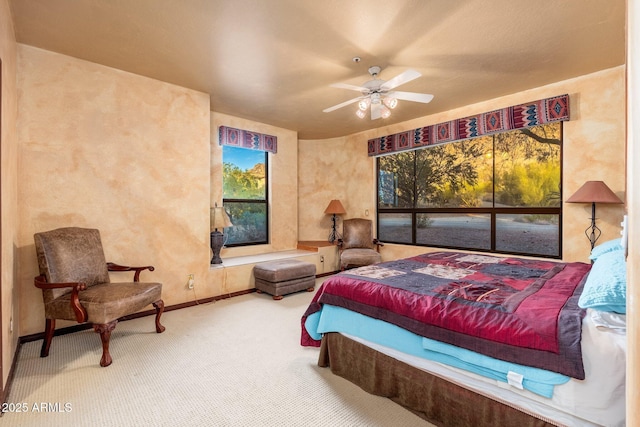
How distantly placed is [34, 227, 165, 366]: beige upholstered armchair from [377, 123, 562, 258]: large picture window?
4.03 metres

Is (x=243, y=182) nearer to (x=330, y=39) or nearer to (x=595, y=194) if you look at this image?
(x=330, y=39)

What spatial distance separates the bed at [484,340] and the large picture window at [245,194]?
298cm

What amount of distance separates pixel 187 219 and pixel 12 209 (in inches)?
62.7

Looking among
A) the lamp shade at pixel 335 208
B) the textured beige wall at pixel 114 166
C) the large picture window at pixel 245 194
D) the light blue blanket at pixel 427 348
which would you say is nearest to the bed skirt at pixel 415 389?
the light blue blanket at pixel 427 348

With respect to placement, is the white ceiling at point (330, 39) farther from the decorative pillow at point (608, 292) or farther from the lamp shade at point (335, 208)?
the lamp shade at point (335, 208)

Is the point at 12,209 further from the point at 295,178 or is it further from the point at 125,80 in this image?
the point at 295,178

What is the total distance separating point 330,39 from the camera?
2615 millimetres

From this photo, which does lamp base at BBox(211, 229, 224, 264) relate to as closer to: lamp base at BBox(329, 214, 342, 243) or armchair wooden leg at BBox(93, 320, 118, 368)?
armchair wooden leg at BBox(93, 320, 118, 368)

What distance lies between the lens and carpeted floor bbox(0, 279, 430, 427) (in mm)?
1785

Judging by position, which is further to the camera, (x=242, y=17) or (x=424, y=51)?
(x=424, y=51)

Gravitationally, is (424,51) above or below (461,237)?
above

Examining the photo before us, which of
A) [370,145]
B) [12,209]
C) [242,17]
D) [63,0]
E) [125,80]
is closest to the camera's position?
[63,0]

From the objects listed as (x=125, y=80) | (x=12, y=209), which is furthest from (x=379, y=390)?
(x=125, y=80)

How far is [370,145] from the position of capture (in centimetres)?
551
